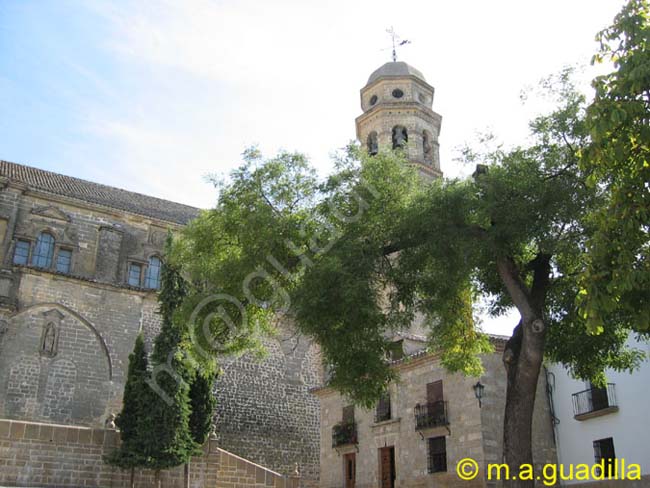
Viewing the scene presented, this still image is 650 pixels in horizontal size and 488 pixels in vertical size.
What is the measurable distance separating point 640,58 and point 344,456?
54.3 feet

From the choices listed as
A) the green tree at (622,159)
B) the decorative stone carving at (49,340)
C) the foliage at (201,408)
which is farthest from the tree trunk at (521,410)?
the decorative stone carving at (49,340)

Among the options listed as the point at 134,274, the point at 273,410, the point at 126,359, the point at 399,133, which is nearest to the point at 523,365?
the point at 126,359

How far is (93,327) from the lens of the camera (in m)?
24.2

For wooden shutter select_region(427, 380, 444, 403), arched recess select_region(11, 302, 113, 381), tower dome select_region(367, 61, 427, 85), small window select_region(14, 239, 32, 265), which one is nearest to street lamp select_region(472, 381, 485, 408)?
wooden shutter select_region(427, 380, 444, 403)

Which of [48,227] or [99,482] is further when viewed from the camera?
[48,227]

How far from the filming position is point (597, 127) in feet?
22.7

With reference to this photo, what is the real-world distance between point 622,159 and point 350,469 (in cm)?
1571

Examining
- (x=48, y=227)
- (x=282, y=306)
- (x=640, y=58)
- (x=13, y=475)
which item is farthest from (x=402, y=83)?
(x=640, y=58)

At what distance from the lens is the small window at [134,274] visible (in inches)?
1031

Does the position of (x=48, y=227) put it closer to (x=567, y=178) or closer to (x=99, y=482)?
(x=99, y=482)

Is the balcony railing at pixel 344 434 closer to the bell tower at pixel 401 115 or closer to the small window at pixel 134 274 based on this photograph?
the small window at pixel 134 274

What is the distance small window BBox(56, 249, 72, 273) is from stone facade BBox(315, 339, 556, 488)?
1164 centimetres

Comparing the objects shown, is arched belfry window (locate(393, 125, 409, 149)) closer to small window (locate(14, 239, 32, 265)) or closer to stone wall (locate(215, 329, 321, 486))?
stone wall (locate(215, 329, 321, 486))

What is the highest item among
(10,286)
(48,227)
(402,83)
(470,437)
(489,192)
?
(402,83)
